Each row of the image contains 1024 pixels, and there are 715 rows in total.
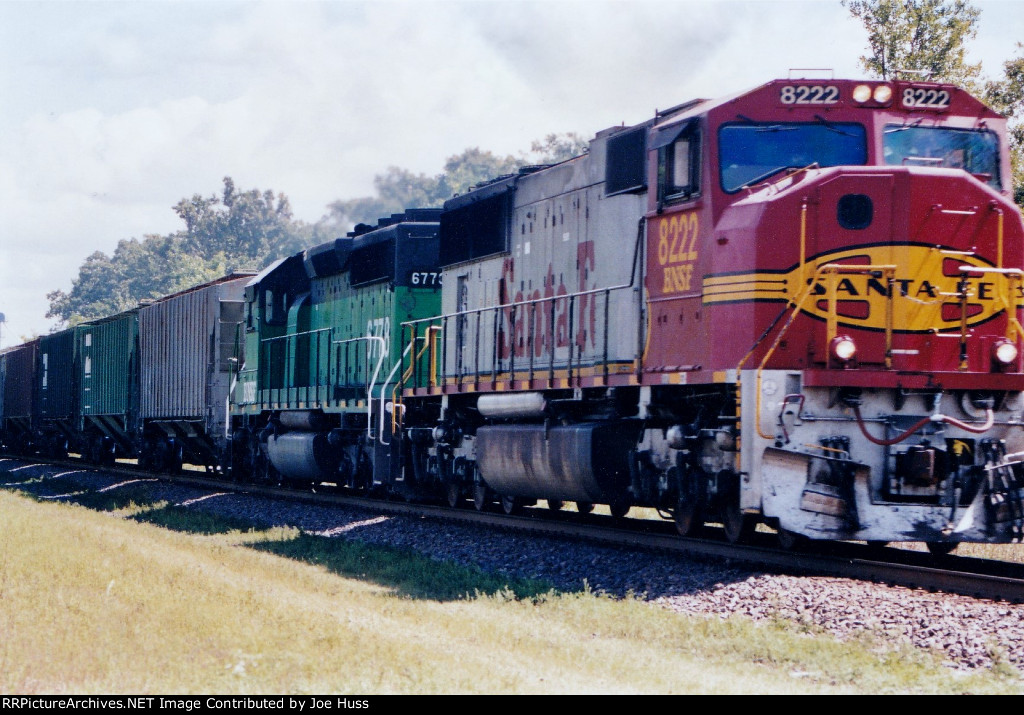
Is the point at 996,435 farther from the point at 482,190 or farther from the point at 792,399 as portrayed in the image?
the point at 482,190

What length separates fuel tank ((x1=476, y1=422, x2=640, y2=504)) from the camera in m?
12.4

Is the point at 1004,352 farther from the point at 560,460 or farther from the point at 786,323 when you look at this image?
the point at 560,460

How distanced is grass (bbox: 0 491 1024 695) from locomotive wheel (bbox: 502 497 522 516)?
13.4ft

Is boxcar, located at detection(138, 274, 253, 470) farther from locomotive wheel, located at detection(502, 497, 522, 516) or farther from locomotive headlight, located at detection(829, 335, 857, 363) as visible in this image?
locomotive headlight, located at detection(829, 335, 857, 363)

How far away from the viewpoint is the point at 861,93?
35.1 feet

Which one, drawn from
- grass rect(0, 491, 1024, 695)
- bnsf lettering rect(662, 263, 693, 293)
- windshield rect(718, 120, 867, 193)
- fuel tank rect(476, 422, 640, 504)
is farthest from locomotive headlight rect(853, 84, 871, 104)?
grass rect(0, 491, 1024, 695)

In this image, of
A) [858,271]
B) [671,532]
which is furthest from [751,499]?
[671,532]

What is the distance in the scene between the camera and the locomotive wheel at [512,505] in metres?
15.9

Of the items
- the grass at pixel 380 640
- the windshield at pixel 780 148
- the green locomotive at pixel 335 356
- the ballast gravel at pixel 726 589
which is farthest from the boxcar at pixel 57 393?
the windshield at pixel 780 148

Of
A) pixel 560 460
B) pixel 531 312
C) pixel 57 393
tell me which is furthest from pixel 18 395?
pixel 560 460

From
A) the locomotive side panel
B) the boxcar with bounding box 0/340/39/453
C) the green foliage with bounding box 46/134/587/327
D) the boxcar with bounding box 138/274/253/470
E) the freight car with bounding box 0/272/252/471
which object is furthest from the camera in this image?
the green foliage with bounding box 46/134/587/327
